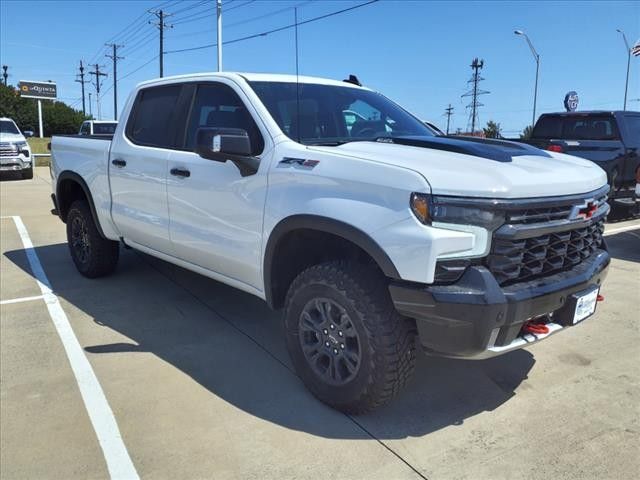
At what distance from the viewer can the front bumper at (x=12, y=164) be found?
16.7m

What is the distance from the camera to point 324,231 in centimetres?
300

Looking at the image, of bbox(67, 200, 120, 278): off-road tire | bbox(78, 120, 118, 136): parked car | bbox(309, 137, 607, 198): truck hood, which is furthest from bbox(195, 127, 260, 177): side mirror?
bbox(78, 120, 118, 136): parked car

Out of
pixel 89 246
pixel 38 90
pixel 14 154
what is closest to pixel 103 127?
pixel 14 154

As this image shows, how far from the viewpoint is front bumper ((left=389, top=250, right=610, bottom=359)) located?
252cm

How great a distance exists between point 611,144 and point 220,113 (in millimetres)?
7593

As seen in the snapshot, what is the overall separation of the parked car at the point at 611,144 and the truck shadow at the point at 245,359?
6.02 metres

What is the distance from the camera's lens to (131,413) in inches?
125

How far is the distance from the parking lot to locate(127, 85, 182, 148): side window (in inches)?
58.5

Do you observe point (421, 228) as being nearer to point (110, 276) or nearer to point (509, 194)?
point (509, 194)

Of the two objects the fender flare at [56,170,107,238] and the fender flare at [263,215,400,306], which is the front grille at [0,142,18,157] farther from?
the fender flare at [263,215,400,306]

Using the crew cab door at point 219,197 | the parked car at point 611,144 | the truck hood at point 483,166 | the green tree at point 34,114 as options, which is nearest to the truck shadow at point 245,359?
the crew cab door at point 219,197

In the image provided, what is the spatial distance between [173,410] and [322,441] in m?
0.91

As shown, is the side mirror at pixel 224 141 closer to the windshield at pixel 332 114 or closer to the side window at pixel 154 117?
the windshield at pixel 332 114

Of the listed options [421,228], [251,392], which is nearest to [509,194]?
[421,228]
